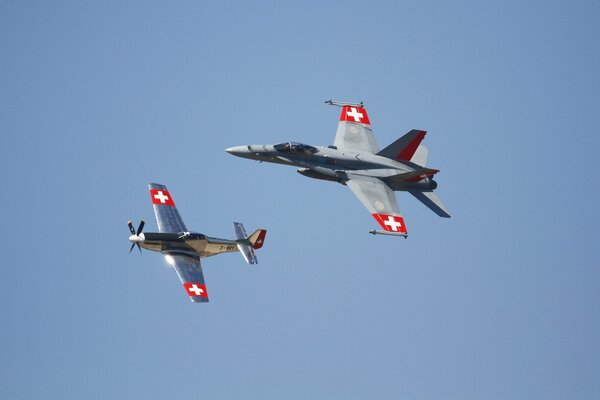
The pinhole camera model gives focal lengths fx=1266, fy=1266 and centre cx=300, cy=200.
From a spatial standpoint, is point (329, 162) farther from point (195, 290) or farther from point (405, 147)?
point (195, 290)

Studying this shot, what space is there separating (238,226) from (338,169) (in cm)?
891

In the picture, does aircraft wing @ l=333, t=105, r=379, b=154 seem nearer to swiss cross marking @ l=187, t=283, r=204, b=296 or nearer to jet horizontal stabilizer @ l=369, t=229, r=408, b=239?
jet horizontal stabilizer @ l=369, t=229, r=408, b=239

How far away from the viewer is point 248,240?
9656 cm

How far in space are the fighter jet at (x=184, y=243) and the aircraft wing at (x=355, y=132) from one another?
10.2m

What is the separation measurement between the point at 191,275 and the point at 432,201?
1980 cm

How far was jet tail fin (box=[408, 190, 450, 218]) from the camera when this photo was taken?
97.4m

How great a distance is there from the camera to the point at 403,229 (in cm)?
9556

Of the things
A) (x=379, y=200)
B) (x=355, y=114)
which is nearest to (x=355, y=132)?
(x=355, y=114)

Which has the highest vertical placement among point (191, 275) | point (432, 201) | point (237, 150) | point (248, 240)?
point (237, 150)

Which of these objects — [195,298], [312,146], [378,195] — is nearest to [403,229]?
[378,195]

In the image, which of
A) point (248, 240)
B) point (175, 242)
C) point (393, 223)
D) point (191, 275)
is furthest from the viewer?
point (248, 240)

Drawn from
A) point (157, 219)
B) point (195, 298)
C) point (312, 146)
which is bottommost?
point (195, 298)

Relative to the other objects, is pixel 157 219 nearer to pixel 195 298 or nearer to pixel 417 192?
pixel 195 298

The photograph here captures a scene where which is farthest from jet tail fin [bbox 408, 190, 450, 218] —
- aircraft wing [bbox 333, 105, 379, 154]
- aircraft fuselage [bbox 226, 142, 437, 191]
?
aircraft wing [bbox 333, 105, 379, 154]
